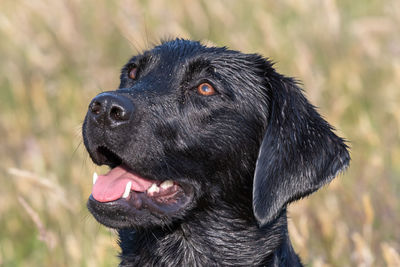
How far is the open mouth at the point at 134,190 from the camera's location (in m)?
3.60

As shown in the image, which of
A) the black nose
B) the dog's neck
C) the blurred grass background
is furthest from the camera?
the blurred grass background

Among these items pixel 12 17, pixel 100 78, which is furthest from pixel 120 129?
pixel 12 17

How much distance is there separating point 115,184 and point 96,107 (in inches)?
17.5

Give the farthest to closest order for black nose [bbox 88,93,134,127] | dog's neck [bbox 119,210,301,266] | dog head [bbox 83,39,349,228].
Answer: dog's neck [bbox 119,210,301,266]
dog head [bbox 83,39,349,228]
black nose [bbox 88,93,134,127]

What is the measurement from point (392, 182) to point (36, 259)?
2.83 m

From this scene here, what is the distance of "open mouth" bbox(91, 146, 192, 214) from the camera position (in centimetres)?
360

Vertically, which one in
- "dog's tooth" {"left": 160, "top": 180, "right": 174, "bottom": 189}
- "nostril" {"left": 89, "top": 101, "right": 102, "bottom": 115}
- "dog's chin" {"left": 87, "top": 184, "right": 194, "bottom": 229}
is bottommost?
"dog's chin" {"left": 87, "top": 184, "right": 194, "bottom": 229}

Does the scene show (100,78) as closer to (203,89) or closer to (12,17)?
(12,17)

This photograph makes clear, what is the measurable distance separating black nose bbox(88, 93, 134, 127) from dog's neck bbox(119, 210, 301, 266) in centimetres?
77

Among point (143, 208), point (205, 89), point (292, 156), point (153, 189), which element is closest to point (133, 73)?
point (205, 89)

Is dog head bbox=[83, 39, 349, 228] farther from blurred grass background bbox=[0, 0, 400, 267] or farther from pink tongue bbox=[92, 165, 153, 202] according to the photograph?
blurred grass background bbox=[0, 0, 400, 267]

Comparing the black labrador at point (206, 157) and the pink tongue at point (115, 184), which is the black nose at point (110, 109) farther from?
the pink tongue at point (115, 184)

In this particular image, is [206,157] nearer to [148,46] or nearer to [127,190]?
[127,190]

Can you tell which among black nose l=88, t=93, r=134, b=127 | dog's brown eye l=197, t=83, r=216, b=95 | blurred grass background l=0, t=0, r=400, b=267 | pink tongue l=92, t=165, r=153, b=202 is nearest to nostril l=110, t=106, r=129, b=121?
black nose l=88, t=93, r=134, b=127
